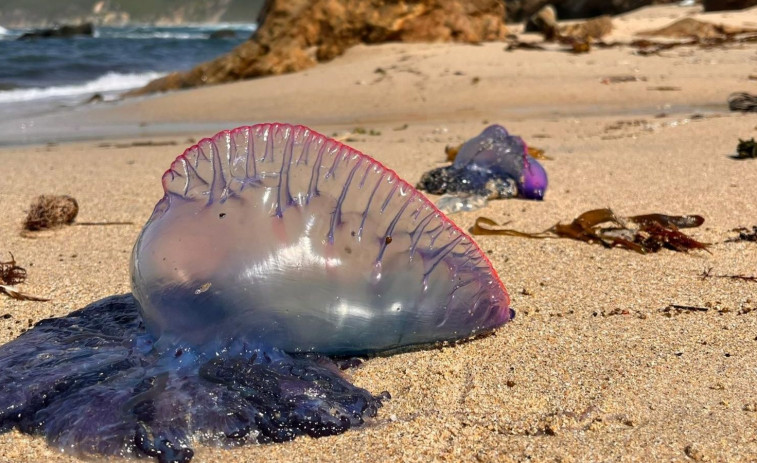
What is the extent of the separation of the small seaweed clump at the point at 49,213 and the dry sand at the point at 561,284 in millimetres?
83

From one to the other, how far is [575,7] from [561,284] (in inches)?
876

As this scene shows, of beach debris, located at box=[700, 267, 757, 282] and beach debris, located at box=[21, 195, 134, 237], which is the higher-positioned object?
beach debris, located at box=[21, 195, 134, 237]

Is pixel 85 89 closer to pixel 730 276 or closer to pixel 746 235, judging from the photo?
pixel 746 235

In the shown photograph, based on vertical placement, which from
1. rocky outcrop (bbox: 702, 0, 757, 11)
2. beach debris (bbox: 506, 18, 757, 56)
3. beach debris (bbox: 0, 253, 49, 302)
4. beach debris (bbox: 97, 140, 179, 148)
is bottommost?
beach debris (bbox: 97, 140, 179, 148)

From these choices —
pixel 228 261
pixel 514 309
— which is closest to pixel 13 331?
pixel 228 261

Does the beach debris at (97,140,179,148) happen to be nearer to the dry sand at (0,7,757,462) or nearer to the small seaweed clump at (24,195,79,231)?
the dry sand at (0,7,757,462)

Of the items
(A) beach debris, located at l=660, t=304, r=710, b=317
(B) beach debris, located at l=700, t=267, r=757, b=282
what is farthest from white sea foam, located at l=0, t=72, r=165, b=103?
(A) beach debris, located at l=660, t=304, r=710, b=317

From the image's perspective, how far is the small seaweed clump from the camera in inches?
148

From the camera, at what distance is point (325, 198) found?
2.18 meters

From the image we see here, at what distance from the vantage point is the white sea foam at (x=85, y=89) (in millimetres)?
10555

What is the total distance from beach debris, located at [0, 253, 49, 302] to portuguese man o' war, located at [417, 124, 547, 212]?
1913 mm

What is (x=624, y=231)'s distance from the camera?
11.2 ft

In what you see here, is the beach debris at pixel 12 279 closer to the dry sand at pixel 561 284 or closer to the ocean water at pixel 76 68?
the dry sand at pixel 561 284

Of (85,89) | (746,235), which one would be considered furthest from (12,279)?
(85,89)
